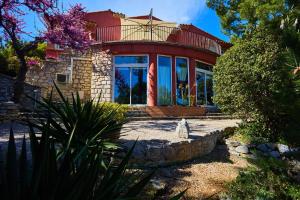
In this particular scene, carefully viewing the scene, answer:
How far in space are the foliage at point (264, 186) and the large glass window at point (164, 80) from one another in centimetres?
991

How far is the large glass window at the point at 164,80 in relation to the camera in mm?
16453

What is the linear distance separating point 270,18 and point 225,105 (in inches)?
191

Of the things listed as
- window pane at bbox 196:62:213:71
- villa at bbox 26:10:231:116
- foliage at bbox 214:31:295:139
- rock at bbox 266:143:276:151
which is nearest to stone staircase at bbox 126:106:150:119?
villa at bbox 26:10:231:116

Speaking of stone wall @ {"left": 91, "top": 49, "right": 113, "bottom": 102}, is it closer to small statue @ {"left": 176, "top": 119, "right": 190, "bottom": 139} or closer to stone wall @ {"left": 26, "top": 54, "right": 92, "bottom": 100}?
stone wall @ {"left": 26, "top": 54, "right": 92, "bottom": 100}

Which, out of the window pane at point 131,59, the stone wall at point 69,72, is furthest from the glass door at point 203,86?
the stone wall at point 69,72

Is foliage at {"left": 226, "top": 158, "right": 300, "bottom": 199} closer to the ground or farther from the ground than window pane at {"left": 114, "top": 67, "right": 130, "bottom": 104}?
closer to the ground

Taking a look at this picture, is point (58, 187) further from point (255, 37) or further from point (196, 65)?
point (196, 65)

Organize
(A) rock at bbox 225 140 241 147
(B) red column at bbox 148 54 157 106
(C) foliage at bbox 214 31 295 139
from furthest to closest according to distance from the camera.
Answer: (B) red column at bbox 148 54 157 106
(A) rock at bbox 225 140 241 147
(C) foliage at bbox 214 31 295 139

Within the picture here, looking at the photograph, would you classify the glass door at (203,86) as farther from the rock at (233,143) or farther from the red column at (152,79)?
the rock at (233,143)

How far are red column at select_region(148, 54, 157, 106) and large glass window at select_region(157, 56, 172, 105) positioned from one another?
0.87 ft

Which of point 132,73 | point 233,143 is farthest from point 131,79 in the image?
point 233,143

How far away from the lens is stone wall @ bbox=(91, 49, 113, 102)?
16.3 metres

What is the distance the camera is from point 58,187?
1.96m

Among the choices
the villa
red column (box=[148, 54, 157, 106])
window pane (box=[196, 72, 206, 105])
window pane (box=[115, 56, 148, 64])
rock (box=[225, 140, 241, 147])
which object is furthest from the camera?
window pane (box=[196, 72, 206, 105])
